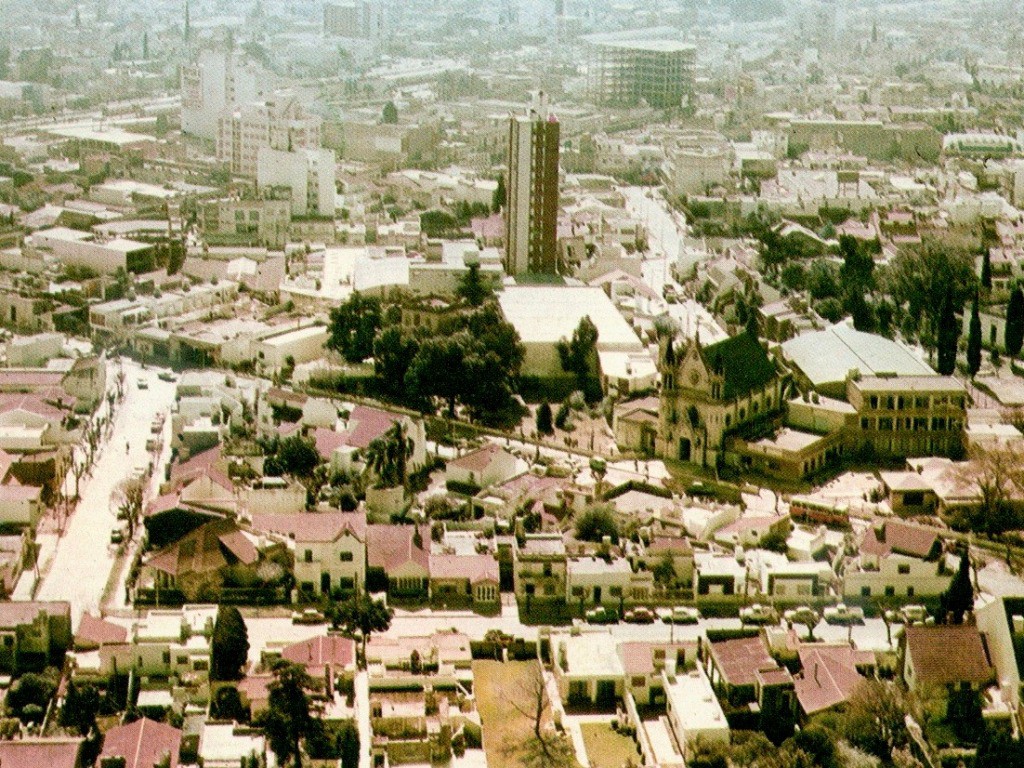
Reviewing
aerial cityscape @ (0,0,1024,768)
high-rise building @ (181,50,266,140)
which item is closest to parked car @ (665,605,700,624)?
aerial cityscape @ (0,0,1024,768)

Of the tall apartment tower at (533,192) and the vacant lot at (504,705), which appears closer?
the vacant lot at (504,705)

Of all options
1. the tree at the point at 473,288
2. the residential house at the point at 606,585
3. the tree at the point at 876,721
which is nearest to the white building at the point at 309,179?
the tree at the point at 473,288

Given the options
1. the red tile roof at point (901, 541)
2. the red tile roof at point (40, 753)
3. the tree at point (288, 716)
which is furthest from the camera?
the red tile roof at point (901, 541)

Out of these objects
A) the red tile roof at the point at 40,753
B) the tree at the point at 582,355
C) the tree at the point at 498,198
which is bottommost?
the red tile roof at the point at 40,753

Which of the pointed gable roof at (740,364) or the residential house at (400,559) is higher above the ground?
the pointed gable roof at (740,364)

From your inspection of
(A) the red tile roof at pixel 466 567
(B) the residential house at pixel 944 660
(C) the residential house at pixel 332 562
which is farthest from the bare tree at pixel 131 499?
(B) the residential house at pixel 944 660

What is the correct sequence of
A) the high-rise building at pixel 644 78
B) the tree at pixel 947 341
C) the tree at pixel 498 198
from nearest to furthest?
the tree at pixel 947 341
the tree at pixel 498 198
the high-rise building at pixel 644 78

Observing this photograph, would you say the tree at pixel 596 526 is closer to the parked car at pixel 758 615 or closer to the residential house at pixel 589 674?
the parked car at pixel 758 615

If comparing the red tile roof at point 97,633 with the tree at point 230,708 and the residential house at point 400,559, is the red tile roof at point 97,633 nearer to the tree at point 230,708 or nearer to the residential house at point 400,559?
the tree at point 230,708

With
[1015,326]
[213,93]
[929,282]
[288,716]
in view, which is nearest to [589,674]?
[288,716]
